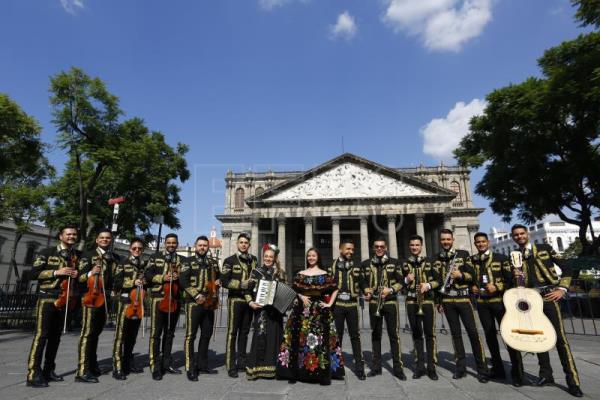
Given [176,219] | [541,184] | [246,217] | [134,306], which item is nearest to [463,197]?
[541,184]

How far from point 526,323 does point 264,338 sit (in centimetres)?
434

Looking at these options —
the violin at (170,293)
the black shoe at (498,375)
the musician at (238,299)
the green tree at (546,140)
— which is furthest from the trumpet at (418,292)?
the green tree at (546,140)

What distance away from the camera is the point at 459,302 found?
243 inches

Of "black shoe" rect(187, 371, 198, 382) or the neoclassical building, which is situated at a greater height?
the neoclassical building

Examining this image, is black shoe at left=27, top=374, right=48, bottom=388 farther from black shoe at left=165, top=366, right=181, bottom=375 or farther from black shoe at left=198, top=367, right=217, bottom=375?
black shoe at left=198, top=367, right=217, bottom=375

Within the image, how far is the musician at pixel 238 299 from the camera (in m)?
6.22

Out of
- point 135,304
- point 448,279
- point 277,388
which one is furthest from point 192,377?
point 448,279

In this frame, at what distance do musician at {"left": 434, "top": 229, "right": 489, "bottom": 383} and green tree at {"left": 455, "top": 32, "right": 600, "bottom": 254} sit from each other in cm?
1470

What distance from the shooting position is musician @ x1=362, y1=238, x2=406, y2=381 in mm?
6164

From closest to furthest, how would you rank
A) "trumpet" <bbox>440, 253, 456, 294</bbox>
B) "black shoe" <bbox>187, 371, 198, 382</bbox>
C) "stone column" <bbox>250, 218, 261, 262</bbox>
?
"black shoe" <bbox>187, 371, 198, 382</bbox> < "trumpet" <bbox>440, 253, 456, 294</bbox> < "stone column" <bbox>250, 218, 261, 262</bbox>

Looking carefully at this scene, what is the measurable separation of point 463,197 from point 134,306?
4610cm

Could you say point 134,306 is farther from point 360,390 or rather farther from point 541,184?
point 541,184

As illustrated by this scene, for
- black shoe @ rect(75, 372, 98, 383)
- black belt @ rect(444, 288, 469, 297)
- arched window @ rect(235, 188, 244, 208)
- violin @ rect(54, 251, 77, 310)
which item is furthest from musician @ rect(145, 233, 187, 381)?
arched window @ rect(235, 188, 244, 208)

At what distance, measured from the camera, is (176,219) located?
30.4 m
